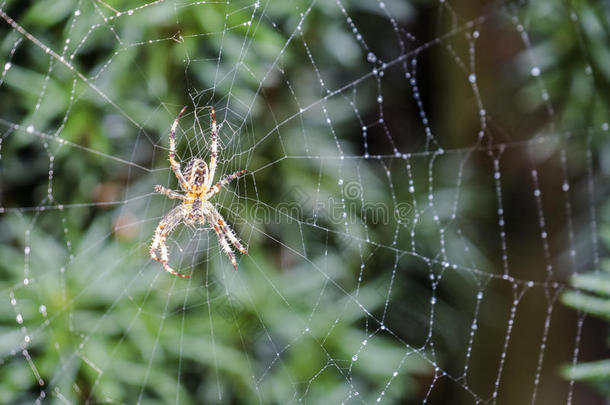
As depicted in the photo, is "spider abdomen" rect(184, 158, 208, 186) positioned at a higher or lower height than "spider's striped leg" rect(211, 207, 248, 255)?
higher

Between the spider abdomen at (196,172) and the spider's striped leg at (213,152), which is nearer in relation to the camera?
the spider's striped leg at (213,152)

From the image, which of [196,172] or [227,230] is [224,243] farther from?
[196,172]

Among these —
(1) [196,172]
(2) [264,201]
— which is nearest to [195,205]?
(1) [196,172]

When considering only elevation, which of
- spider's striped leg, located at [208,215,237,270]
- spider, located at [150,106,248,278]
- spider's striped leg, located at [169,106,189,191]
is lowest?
spider's striped leg, located at [208,215,237,270]

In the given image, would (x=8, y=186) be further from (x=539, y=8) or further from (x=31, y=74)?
(x=539, y=8)

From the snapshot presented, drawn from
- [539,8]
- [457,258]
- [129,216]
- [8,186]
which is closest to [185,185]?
[129,216]

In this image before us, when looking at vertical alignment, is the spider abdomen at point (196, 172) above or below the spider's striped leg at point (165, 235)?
above
